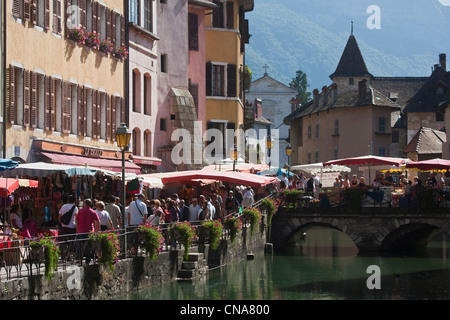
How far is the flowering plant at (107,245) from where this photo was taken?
73.4 feet

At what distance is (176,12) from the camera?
45500 mm

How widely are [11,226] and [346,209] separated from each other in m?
24.1

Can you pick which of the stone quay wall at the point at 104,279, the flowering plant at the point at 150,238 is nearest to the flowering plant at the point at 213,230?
the stone quay wall at the point at 104,279

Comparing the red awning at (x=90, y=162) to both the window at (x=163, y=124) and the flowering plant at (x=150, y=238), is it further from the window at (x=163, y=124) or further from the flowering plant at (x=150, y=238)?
the window at (x=163, y=124)

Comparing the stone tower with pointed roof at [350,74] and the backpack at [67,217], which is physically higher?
the stone tower with pointed roof at [350,74]

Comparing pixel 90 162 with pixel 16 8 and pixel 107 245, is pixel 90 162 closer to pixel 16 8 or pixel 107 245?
pixel 16 8

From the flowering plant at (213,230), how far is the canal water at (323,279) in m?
0.95

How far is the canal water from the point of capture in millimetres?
27875

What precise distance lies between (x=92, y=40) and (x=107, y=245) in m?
14.3

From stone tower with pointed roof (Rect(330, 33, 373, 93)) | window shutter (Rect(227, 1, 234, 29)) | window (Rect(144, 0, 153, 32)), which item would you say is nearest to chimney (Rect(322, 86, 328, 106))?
stone tower with pointed roof (Rect(330, 33, 373, 93))

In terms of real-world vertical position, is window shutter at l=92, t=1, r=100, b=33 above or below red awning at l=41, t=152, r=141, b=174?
above

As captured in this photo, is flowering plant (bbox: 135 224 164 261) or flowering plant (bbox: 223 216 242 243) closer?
flowering plant (bbox: 135 224 164 261)

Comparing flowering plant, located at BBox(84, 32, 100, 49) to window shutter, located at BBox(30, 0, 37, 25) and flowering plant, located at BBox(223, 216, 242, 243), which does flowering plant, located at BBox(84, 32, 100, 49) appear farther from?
flowering plant, located at BBox(223, 216, 242, 243)

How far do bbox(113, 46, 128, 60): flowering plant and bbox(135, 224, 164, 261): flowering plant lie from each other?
43.7 feet
